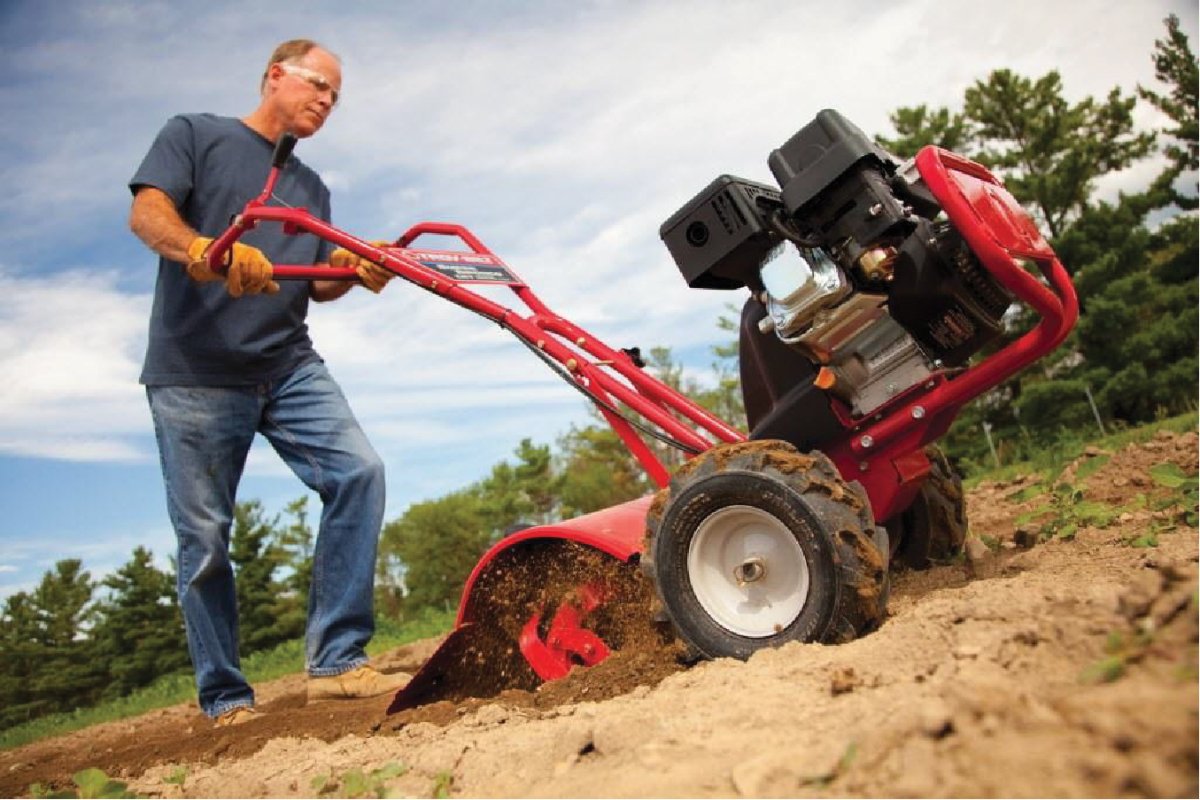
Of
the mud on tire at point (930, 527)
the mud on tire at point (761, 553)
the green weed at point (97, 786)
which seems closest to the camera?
the green weed at point (97, 786)

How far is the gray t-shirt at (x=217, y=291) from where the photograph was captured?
142 inches

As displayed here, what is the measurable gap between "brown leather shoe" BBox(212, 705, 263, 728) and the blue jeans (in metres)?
0.02

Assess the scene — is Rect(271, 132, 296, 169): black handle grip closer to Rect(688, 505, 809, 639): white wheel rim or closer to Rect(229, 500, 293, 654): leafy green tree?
Rect(688, 505, 809, 639): white wheel rim

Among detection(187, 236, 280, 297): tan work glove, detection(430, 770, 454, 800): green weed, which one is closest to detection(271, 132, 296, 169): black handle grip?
detection(187, 236, 280, 297): tan work glove

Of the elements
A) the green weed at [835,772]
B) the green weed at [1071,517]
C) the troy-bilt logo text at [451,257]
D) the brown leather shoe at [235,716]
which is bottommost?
the green weed at [1071,517]

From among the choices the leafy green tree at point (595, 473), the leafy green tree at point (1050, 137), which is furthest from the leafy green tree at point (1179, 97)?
the leafy green tree at point (595, 473)

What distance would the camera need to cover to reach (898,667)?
173 centimetres

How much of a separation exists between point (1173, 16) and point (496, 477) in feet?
82.8

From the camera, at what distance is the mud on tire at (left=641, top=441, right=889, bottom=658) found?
2338 millimetres

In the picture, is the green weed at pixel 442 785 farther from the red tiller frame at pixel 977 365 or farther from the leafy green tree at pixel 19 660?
the leafy green tree at pixel 19 660

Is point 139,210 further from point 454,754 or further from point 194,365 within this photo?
point 454,754

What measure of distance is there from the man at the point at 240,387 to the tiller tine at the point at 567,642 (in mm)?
905

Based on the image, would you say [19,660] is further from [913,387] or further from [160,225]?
Result: [913,387]

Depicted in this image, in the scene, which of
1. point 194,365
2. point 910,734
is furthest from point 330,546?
point 910,734
